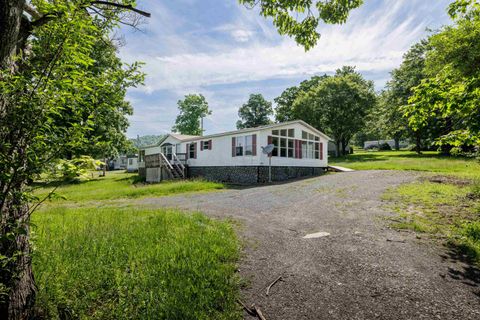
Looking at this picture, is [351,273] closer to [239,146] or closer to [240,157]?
[240,157]

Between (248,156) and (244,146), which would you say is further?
(244,146)

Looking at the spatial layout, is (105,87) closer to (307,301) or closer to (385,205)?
(307,301)

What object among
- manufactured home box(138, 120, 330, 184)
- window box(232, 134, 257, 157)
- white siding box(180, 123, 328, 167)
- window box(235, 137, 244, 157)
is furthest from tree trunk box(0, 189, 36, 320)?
window box(235, 137, 244, 157)

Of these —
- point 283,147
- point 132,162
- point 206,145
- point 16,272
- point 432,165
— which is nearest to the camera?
point 16,272

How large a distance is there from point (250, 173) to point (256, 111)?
40.1m

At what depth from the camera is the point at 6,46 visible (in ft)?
6.91

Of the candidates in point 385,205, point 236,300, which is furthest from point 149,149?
point 236,300

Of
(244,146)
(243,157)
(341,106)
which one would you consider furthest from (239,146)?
(341,106)

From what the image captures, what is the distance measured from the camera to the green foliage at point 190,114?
48406 millimetres

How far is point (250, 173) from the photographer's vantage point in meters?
17.4

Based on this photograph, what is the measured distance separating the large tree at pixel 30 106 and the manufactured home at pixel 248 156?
570 inches

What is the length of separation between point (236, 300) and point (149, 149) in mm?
29548

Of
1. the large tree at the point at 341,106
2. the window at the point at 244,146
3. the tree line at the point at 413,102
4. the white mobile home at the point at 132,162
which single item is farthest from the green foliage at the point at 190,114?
the window at the point at 244,146

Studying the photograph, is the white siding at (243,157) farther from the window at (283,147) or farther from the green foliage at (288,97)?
the green foliage at (288,97)
